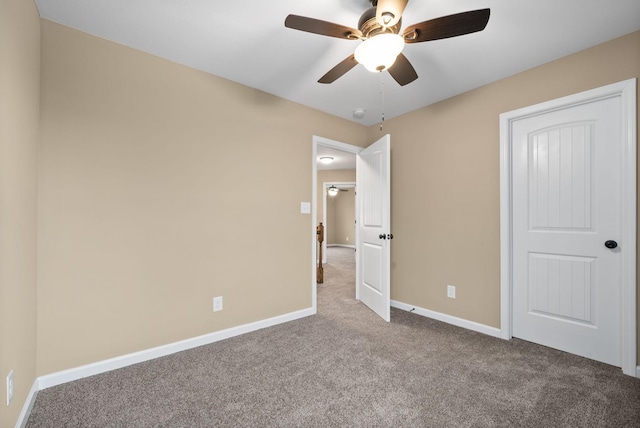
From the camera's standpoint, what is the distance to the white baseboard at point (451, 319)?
8.71ft

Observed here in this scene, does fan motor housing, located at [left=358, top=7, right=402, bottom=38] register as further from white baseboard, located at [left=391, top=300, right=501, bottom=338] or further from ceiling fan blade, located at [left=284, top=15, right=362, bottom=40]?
white baseboard, located at [left=391, top=300, right=501, bottom=338]

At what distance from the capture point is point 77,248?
192cm

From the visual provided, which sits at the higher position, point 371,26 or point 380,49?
point 371,26

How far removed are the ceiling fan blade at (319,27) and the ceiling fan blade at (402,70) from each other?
33 centimetres

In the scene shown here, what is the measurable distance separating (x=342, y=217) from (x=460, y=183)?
8.17m

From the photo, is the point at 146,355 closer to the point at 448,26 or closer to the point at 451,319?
the point at 451,319

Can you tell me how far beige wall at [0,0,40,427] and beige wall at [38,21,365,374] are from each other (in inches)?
5.3

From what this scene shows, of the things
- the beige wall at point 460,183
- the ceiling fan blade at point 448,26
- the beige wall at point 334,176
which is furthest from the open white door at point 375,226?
the beige wall at point 334,176

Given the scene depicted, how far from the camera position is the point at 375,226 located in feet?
10.8

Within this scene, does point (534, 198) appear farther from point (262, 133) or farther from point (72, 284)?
point (72, 284)

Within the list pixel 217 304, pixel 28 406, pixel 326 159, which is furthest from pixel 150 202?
pixel 326 159

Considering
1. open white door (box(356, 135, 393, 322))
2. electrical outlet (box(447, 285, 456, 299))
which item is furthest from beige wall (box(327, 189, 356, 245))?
electrical outlet (box(447, 285, 456, 299))

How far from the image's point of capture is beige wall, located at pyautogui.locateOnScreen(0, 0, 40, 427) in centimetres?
125

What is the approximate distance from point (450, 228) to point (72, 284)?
3.25 metres
